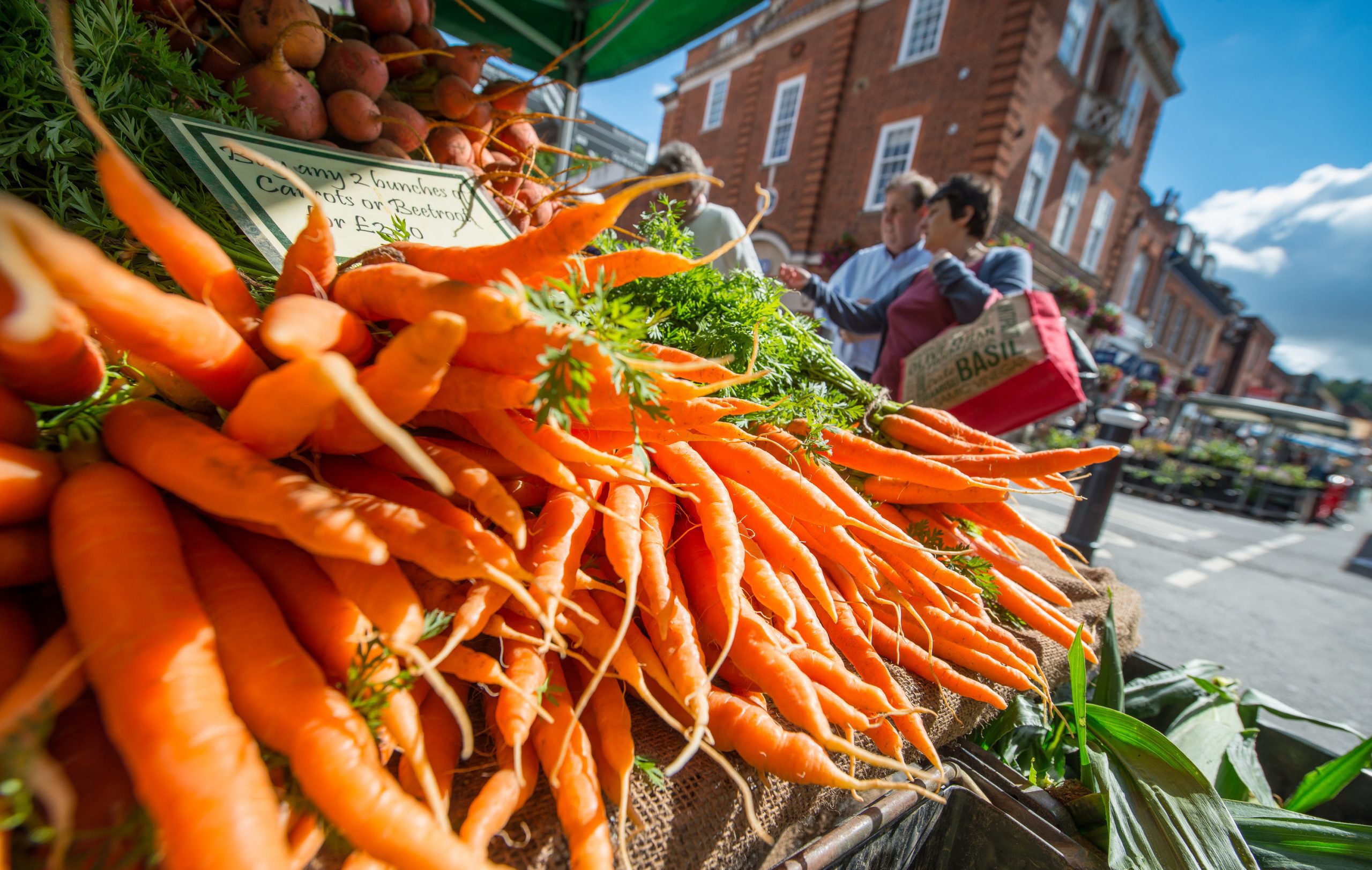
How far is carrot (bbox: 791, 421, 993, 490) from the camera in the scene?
4.53 feet

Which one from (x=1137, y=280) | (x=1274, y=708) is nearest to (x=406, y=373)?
(x=1274, y=708)

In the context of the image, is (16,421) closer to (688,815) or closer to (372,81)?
(688,815)

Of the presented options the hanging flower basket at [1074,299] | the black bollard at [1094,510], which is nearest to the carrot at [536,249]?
the black bollard at [1094,510]

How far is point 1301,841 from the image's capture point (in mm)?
1055

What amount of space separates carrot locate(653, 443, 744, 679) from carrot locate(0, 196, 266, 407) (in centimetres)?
66

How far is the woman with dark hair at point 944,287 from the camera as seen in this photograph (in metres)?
2.39

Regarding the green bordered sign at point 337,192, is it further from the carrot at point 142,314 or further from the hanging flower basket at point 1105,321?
the hanging flower basket at point 1105,321

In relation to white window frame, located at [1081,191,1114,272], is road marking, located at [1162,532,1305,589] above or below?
below

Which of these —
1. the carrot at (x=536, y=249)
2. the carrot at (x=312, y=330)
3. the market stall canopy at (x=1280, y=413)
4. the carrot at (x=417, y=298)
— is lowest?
the carrot at (x=312, y=330)

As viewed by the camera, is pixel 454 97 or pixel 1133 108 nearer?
pixel 454 97

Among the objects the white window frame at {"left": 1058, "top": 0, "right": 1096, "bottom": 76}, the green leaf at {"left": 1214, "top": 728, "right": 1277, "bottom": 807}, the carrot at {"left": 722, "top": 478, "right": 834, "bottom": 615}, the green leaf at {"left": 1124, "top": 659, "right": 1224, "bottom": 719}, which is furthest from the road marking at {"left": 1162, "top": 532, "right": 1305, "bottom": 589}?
the white window frame at {"left": 1058, "top": 0, "right": 1096, "bottom": 76}

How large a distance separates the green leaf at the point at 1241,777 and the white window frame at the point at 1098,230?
660 inches

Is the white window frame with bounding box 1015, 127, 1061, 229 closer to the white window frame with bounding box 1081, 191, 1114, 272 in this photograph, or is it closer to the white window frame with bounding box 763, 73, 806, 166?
the white window frame with bounding box 1081, 191, 1114, 272

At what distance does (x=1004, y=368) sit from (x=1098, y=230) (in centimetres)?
1726
